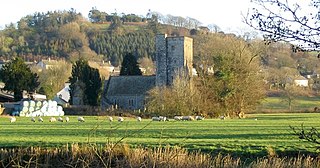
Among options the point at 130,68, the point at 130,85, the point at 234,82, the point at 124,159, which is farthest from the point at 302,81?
the point at 124,159

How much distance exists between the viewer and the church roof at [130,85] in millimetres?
80500

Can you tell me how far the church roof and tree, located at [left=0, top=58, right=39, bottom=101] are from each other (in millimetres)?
14721

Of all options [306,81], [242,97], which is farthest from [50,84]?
[306,81]

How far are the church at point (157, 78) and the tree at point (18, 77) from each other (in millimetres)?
12525

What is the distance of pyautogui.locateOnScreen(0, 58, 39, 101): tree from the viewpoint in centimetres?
6912

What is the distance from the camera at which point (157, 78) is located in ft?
260

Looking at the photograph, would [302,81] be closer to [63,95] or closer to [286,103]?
[286,103]

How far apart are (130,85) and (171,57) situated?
6751mm

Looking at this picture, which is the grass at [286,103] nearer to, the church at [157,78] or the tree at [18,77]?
the church at [157,78]

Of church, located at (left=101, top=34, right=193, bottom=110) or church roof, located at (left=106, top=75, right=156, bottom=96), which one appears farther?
church roof, located at (left=106, top=75, right=156, bottom=96)

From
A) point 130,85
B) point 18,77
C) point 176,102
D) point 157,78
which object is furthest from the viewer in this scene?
point 130,85

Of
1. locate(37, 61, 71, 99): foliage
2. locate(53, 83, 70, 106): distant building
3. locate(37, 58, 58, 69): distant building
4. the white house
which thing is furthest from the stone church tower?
the white house

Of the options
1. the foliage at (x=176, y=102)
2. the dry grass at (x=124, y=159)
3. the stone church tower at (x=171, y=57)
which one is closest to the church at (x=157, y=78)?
the stone church tower at (x=171, y=57)

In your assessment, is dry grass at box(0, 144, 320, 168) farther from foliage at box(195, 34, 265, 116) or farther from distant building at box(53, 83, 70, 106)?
distant building at box(53, 83, 70, 106)
